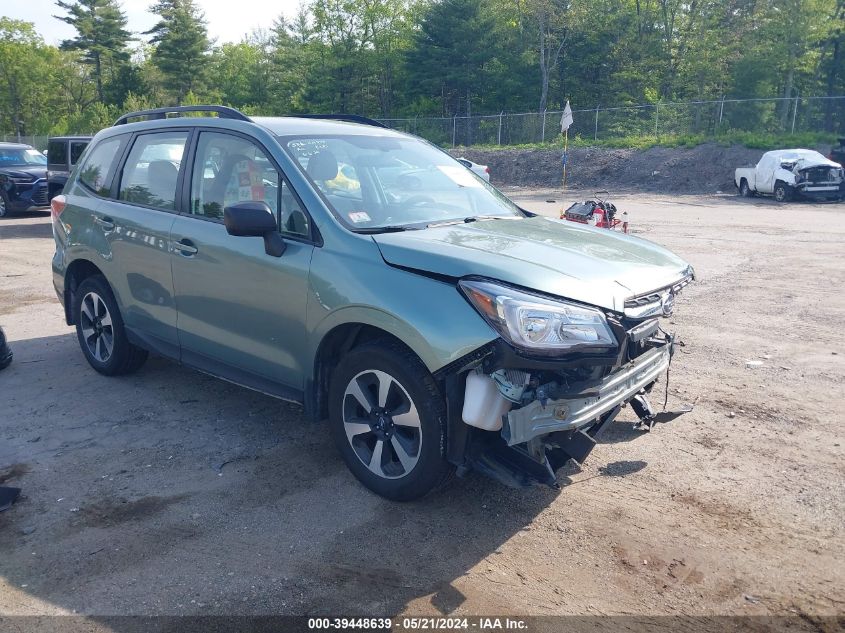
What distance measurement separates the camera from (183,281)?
15.6 feet

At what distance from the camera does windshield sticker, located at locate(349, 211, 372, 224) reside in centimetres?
404

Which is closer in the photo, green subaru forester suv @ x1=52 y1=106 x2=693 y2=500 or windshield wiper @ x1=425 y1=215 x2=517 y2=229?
green subaru forester suv @ x1=52 y1=106 x2=693 y2=500

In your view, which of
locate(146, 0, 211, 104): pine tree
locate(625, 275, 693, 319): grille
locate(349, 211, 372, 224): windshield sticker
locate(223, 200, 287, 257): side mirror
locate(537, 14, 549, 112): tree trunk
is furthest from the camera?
locate(146, 0, 211, 104): pine tree

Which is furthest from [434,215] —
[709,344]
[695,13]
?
[695,13]

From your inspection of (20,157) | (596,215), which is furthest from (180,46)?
(596,215)

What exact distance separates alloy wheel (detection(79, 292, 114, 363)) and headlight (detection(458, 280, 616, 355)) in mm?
3641

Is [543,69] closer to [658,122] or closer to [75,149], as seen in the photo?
[658,122]

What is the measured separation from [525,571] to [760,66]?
1961 inches

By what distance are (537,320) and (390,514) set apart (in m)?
1.34

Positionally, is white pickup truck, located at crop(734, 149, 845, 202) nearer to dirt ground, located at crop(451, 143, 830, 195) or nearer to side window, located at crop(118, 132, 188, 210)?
dirt ground, located at crop(451, 143, 830, 195)

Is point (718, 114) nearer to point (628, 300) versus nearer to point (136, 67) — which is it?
point (628, 300)

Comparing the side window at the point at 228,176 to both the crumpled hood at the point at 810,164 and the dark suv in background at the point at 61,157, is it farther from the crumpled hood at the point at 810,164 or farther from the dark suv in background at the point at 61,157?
the crumpled hood at the point at 810,164

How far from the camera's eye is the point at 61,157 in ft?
54.0

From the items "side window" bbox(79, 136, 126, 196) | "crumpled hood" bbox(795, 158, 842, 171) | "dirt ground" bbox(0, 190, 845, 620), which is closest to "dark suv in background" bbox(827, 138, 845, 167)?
"crumpled hood" bbox(795, 158, 842, 171)
